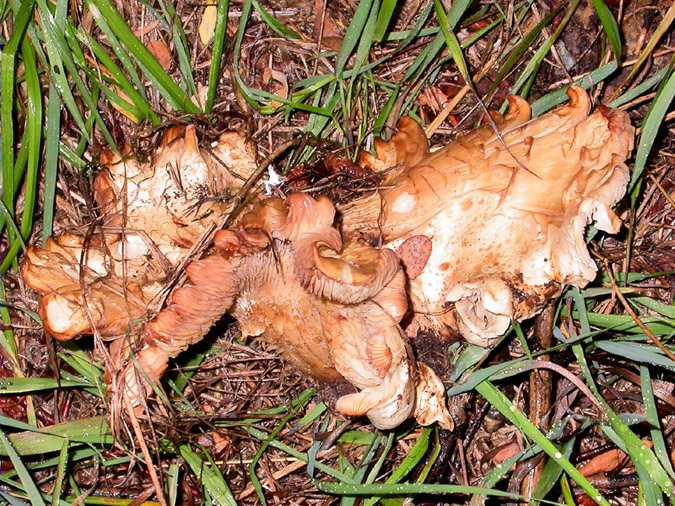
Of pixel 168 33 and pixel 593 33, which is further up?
pixel 168 33

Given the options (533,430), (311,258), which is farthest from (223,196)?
(533,430)

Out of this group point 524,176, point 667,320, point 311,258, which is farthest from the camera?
point 667,320

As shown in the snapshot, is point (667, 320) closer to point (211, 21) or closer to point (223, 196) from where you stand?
point (223, 196)

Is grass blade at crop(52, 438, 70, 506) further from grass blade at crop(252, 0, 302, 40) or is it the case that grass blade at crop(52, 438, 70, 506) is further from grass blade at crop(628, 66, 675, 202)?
grass blade at crop(628, 66, 675, 202)

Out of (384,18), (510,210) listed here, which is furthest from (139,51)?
(510,210)

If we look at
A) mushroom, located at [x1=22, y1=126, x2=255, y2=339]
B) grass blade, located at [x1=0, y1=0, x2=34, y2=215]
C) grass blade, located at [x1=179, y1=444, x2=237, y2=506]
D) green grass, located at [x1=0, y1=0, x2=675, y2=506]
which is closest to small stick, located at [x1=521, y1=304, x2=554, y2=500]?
green grass, located at [x1=0, y1=0, x2=675, y2=506]

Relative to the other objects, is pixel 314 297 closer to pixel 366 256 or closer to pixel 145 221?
pixel 366 256

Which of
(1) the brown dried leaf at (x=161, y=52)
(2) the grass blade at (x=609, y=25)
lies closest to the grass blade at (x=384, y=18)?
(2) the grass blade at (x=609, y=25)
